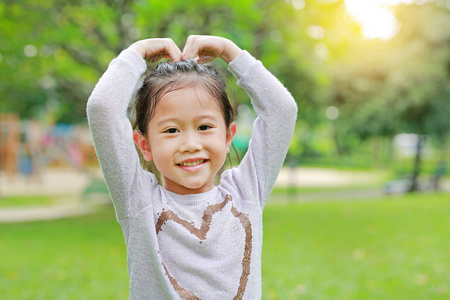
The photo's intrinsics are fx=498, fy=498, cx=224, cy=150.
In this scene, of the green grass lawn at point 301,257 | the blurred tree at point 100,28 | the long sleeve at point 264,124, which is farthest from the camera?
the blurred tree at point 100,28

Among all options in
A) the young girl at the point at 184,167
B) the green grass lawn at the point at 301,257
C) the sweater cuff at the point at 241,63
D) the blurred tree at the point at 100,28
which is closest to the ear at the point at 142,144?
the young girl at the point at 184,167

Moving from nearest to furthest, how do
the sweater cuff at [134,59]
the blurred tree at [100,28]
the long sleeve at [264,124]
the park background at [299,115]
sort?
the sweater cuff at [134,59] < the long sleeve at [264,124] < the park background at [299,115] < the blurred tree at [100,28]

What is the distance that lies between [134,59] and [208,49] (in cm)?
25

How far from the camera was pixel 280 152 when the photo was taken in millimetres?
1647

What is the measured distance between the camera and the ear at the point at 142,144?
5.24 ft

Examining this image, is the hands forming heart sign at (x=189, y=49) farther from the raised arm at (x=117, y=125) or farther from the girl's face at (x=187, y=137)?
the girl's face at (x=187, y=137)

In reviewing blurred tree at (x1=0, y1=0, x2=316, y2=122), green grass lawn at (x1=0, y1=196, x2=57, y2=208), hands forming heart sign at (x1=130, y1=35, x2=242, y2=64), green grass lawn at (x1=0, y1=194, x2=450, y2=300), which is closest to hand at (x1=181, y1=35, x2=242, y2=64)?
hands forming heart sign at (x1=130, y1=35, x2=242, y2=64)

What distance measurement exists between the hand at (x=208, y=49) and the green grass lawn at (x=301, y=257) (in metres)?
3.58

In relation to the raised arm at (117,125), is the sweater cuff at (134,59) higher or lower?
higher

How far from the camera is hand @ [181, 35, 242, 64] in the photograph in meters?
1.61

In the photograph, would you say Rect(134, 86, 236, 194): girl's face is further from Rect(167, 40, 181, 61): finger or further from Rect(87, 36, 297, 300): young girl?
Rect(167, 40, 181, 61): finger

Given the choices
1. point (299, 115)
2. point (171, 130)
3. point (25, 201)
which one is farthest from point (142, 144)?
point (25, 201)

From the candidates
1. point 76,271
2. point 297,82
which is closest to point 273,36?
point 76,271

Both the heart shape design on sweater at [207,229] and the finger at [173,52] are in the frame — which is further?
the finger at [173,52]
